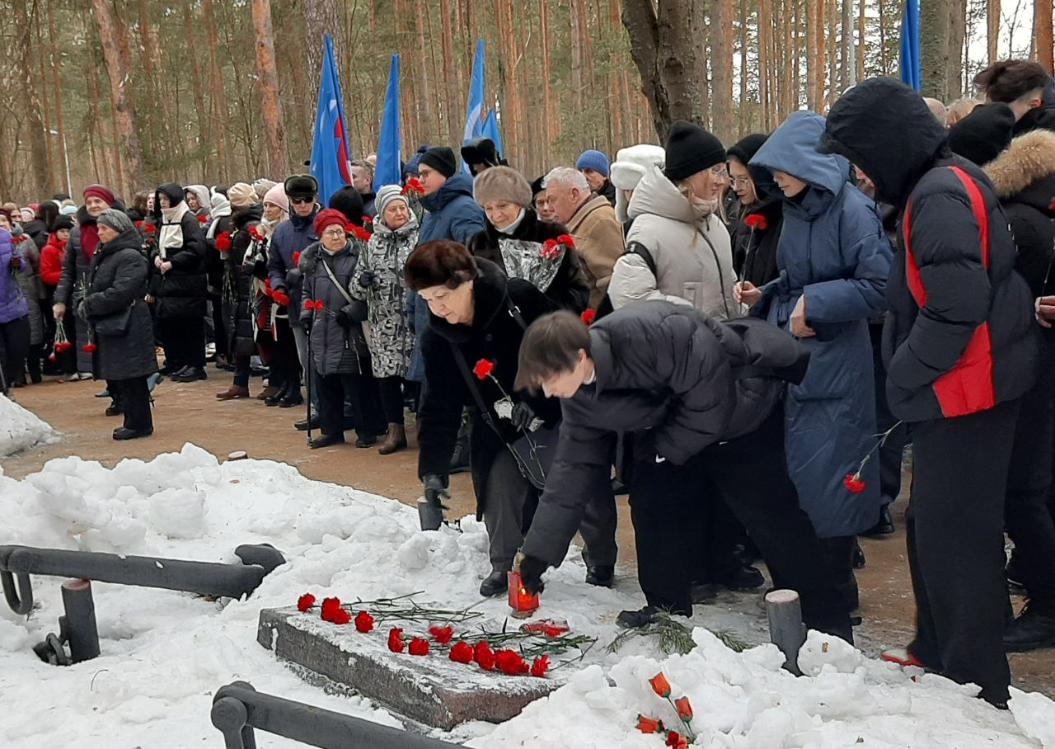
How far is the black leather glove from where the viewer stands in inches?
297

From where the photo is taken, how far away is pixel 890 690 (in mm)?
3166

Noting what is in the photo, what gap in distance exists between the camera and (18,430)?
8.98m

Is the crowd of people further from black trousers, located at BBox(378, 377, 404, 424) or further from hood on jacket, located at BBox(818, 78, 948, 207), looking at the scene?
black trousers, located at BBox(378, 377, 404, 424)

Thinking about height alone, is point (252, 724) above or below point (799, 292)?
below

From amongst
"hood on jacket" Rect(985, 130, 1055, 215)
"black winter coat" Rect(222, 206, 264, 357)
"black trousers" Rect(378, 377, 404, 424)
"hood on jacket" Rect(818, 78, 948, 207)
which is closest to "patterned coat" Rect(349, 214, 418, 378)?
"black trousers" Rect(378, 377, 404, 424)

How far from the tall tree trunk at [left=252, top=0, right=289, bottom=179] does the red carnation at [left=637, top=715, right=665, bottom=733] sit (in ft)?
45.0

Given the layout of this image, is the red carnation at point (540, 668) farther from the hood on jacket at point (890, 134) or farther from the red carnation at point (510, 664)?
the hood on jacket at point (890, 134)

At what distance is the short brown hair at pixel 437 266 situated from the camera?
4.07 meters

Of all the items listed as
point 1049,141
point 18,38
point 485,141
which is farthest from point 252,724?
point 18,38

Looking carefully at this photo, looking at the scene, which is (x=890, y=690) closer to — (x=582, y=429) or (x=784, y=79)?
(x=582, y=429)

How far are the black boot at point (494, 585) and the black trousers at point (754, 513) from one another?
0.69 meters

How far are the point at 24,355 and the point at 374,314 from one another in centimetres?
556

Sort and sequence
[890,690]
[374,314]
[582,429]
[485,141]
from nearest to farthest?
1. [890,690]
2. [582,429]
3. [485,141]
4. [374,314]

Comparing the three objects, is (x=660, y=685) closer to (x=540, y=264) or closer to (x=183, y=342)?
(x=540, y=264)
